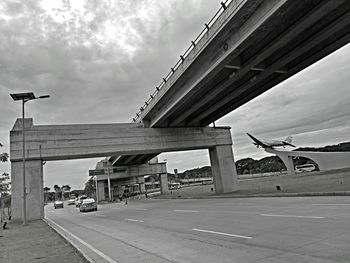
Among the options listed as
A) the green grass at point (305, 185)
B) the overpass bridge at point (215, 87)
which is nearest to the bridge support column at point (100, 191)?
the green grass at point (305, 185)

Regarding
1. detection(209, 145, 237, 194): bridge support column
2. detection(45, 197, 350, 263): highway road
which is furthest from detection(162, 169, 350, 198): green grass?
detection(45, 197, 350, 263): highway road

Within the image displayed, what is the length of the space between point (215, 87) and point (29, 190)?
692 inches

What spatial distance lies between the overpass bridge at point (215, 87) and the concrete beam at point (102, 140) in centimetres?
8

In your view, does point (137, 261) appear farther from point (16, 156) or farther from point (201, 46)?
point (16, 156)

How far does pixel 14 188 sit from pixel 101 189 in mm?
53599

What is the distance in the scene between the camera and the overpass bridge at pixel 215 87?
50.4 feet

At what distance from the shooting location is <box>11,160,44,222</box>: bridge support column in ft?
81.9

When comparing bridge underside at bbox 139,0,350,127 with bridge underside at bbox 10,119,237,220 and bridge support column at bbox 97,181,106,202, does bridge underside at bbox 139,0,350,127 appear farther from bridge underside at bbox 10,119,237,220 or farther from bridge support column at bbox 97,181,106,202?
bridge support column at bbox 97,181,106,202

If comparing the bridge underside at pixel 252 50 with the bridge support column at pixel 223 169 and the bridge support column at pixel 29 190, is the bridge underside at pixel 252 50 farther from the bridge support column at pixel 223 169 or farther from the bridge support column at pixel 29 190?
the bridge support column at pixel 29 190

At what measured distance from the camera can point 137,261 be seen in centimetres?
720

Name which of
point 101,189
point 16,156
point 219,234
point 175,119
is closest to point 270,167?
point 101,189

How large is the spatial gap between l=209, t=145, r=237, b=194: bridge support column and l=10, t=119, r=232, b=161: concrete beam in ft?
2.96

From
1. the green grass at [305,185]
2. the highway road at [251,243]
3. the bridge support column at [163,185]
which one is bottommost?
the highway road at [251,243]

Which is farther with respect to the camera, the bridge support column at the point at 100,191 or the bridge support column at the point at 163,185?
the bridge support column at the point at 100,191
